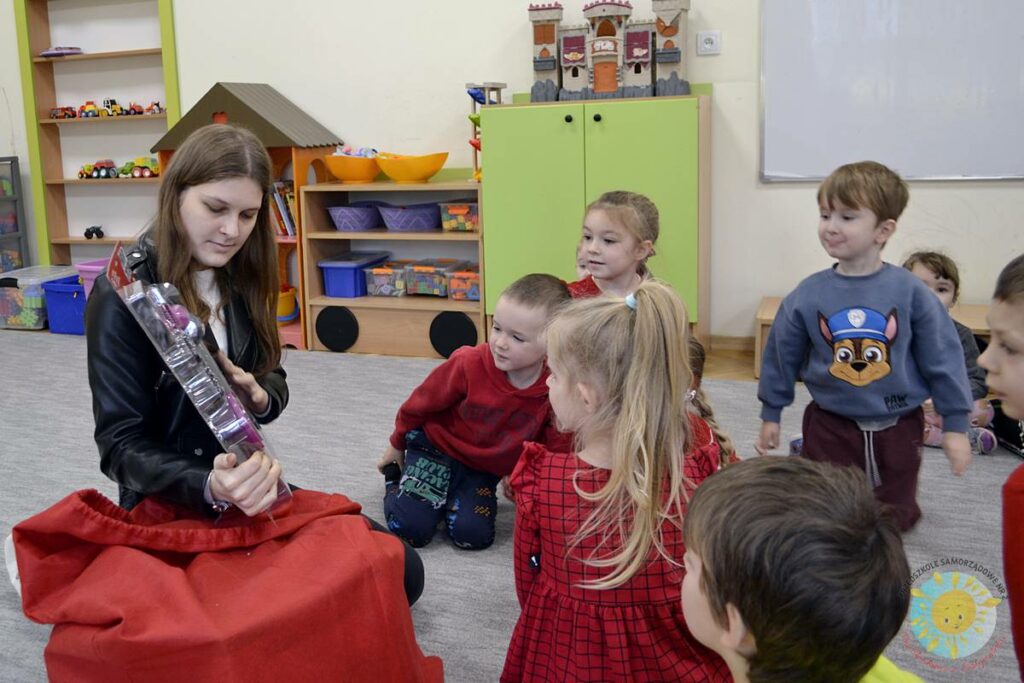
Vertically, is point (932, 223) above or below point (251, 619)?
above

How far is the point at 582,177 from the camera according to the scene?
3.67 metres

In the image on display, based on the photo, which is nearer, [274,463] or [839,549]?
[839,549]

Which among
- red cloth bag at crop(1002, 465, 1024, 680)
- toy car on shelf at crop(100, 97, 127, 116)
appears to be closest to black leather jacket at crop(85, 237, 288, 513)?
red cloth bag at crop(1002, 465, 1024, 680)

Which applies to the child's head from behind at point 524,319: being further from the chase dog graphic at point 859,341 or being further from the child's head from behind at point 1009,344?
the child's head from behind at point 1009,344

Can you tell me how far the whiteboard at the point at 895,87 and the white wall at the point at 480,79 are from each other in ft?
0.26

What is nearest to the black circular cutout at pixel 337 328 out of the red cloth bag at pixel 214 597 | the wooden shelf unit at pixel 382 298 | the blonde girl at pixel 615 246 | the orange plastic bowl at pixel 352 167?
the wooden shelf unit at pixel 382 298

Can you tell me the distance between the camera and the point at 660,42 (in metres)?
3.72

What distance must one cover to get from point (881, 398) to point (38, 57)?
446 centimetres

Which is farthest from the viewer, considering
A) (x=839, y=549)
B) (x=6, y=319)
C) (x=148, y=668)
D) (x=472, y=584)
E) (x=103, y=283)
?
(x=6, y=319)

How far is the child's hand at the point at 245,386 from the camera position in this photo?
5.16 ft

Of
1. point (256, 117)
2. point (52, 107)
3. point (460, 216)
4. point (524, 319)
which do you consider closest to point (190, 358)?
point (524, 319)

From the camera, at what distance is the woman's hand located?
1.42m

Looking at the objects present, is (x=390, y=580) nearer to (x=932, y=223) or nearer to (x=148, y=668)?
(x=148, y=668)

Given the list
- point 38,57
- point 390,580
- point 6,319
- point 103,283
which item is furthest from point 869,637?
point 38,57
